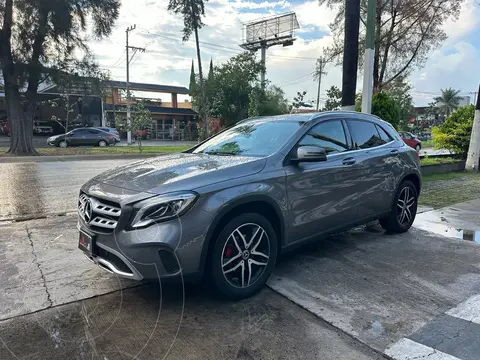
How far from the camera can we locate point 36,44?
18750 mm

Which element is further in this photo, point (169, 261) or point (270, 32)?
point (270, 32)

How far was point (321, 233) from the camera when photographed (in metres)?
4.12

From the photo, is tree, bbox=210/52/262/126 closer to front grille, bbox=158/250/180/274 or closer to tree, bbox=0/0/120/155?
tree, bbox=0/0/120/155

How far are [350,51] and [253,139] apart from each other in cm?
582

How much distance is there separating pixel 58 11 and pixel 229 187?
750 inches

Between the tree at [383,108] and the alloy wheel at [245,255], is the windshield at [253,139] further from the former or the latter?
the tree at [383,108]

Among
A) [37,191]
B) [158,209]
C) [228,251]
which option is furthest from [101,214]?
[37,191]

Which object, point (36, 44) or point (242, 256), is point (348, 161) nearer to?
point (242, 256)

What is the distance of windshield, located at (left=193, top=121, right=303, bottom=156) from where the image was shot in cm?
393

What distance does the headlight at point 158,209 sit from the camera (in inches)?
112

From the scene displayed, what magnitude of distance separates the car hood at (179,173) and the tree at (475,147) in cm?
1228

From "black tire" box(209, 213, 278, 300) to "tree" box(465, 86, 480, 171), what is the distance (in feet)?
40.5

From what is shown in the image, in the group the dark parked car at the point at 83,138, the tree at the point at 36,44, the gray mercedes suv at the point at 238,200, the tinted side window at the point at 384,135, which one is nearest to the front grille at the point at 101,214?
the gray mercedes suv at the point at 238,200

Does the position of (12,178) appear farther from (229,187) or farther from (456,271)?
(456,271)
